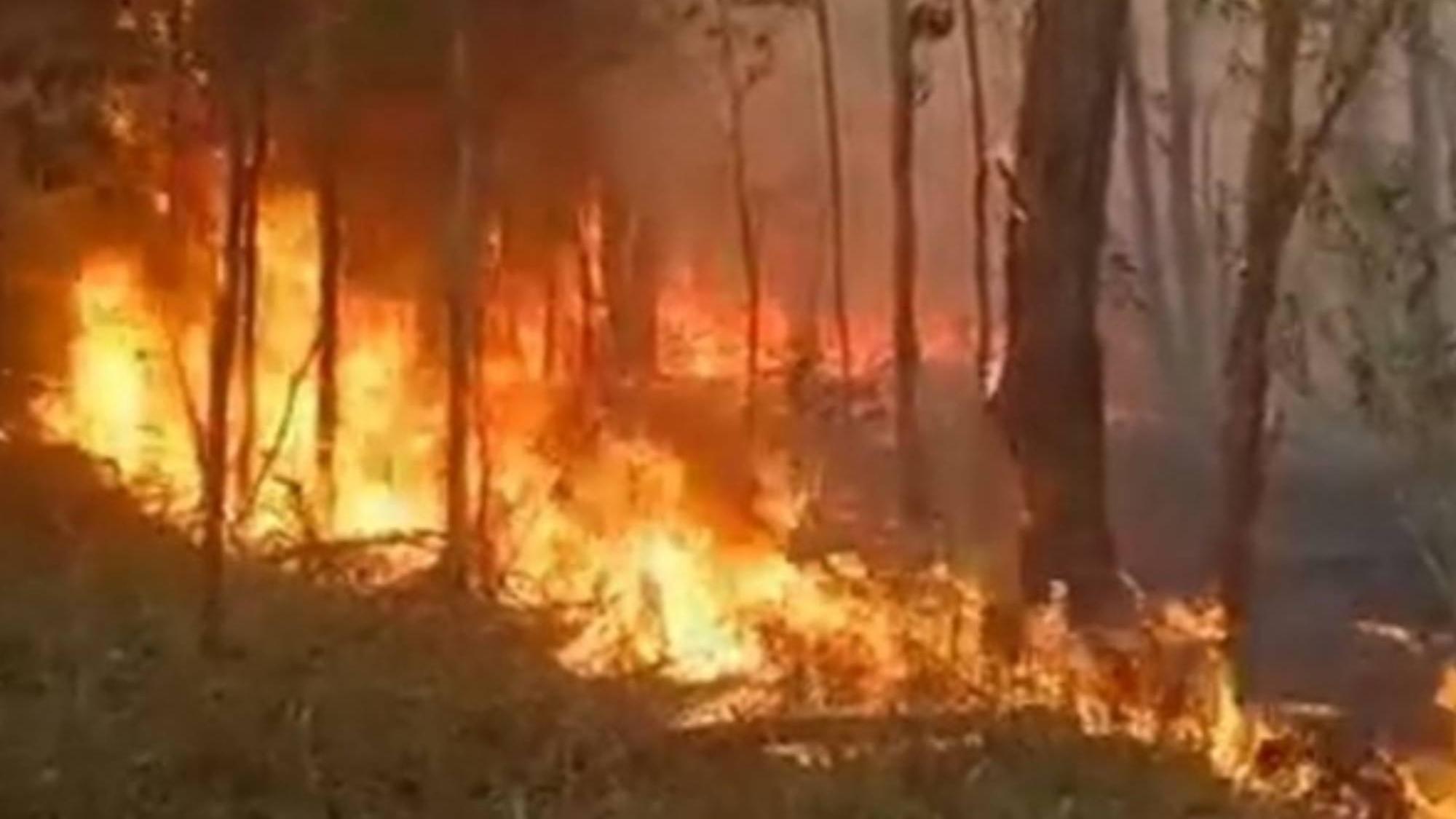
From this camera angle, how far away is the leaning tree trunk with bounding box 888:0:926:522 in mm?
18875

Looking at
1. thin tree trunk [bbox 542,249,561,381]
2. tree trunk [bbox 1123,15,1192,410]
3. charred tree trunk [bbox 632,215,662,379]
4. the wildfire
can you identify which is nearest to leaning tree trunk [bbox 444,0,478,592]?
the wildfire

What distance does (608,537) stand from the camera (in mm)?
13898

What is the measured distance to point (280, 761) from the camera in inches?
321

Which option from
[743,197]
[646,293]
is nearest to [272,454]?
[743,197]

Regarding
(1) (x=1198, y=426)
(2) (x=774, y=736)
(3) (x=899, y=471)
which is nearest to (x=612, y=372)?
(3) (x=899, y=471)

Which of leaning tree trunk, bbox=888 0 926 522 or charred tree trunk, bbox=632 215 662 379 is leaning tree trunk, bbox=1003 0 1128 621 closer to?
leaning tree trunk, bbox=888 0 926 522

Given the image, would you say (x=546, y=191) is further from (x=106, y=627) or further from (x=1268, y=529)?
(x=106, y=627)

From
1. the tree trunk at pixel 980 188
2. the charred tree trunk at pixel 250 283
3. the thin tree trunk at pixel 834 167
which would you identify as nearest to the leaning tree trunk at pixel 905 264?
the tree trunk at pixel 980 188

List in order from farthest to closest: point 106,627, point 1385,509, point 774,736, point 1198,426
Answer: point 1198,426 → point 1385,509 → point 106,627 → point 774,736

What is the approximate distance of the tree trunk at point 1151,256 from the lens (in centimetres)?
3144

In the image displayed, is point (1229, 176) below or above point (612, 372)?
above

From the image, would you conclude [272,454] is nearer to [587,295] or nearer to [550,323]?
[587,295]

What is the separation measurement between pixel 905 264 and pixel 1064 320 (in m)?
7.19

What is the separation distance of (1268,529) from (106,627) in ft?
55.4
